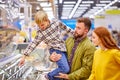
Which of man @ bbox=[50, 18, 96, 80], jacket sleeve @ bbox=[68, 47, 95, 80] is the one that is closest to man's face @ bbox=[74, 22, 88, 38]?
man @ bbox=[50, 18, 96, 80]

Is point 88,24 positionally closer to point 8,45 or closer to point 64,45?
point 64,45

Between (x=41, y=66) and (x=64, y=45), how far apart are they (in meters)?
1.44

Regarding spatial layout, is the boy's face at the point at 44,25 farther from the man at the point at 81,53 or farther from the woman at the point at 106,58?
the woman at the point at 106,58

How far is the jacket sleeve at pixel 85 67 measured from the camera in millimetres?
2799

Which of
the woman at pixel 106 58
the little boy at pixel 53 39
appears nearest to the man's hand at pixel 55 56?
the little boy at pixel 53 39

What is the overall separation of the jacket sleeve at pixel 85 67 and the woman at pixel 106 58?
0.49 ft

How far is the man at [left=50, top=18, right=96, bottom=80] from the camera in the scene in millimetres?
2803

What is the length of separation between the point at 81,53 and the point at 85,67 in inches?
6.1

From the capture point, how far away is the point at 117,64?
102 inches

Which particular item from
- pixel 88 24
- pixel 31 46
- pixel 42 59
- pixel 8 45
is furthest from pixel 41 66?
pixel 88 24

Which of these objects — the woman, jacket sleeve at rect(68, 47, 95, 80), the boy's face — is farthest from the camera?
the boy's face

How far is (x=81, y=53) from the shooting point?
2807mm

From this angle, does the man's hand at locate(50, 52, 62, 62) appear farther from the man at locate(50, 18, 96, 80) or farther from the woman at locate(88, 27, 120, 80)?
the woman at locate(88, 27, 120, 80)

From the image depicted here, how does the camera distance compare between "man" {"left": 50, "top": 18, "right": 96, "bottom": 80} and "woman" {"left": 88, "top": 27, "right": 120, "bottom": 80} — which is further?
"man" {"left": 50, "top": 18, "right": 96, "bottom": 80}
